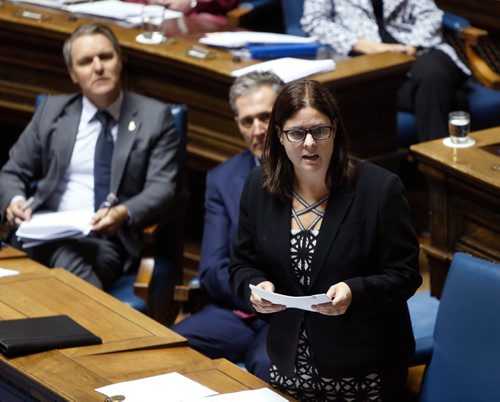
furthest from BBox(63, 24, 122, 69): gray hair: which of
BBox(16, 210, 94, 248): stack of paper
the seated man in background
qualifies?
the seated man in background

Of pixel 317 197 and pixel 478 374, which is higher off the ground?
pixel 317 197

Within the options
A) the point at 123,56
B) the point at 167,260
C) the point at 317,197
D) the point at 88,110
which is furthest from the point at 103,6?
the point at 317,197

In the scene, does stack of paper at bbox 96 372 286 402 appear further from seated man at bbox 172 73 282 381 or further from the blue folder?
the blue folder

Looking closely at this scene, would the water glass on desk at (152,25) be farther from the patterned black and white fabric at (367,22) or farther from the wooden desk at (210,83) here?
the patterned black and white fabric at (367,22)

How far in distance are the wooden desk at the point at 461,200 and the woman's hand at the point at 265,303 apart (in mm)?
965

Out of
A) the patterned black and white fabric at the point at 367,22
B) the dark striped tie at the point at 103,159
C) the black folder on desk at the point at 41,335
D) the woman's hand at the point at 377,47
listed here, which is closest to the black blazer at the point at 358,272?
the black folder on desk at the point at 41,335

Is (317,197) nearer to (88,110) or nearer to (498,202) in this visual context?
(498,202)

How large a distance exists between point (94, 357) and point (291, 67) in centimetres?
170

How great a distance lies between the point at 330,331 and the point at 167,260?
1.47m

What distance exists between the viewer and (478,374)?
3.06 m

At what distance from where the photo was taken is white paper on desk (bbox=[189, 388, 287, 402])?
2852 mm

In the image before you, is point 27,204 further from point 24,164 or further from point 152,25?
point 152,25

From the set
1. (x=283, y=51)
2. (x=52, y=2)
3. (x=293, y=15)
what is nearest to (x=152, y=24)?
(x=283, y=51)

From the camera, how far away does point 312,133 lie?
295 centimetres
